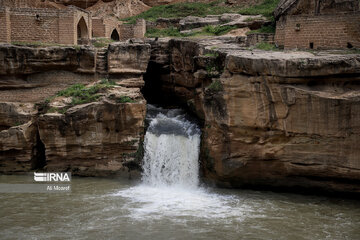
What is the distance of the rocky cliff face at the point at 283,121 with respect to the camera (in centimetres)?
1296

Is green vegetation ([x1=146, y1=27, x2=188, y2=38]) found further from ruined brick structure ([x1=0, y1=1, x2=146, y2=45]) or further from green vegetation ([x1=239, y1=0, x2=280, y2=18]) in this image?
ruined brick structure ([x1=0, y1=1, x2=146, y2=45])

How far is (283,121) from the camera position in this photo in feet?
44.7

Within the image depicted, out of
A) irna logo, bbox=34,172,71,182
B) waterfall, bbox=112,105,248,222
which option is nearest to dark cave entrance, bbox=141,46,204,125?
waterfall, bbox=112,105,248,222

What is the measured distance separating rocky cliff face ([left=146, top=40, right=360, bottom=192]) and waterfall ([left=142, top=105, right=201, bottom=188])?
1.90 feet

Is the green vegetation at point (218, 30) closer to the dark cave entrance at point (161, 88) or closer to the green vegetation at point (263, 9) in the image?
the green vegetation at point (263, 9)

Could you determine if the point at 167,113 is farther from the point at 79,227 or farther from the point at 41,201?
the point at 79,227

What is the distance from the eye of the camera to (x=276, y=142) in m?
14.0

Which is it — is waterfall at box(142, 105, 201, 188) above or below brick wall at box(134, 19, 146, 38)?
below

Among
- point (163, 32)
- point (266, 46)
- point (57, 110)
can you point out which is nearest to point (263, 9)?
point (163, 32)

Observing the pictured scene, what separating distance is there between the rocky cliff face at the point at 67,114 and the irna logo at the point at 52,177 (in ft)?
0.92

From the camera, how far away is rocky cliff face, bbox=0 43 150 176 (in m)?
16.3

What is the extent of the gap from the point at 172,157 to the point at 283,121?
447 centimetres

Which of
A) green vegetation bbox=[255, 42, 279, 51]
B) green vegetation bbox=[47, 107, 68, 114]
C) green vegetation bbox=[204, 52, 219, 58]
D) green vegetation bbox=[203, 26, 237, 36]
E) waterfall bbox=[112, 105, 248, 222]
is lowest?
waterfall bbox=[112, 105, 248, 222]

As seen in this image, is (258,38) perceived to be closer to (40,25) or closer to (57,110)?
(57,110)
